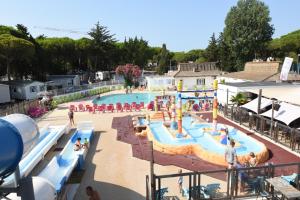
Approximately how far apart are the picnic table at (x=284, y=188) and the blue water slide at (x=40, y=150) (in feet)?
23.6

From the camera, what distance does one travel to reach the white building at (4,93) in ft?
103

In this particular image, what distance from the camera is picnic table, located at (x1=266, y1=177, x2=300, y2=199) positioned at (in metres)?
7.14

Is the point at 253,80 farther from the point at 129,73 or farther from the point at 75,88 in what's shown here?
the point at 75,88

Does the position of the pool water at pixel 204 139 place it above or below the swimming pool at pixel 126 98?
above

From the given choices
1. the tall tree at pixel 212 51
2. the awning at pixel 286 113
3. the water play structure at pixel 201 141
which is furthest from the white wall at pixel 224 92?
the tall tree at pixel 212 51

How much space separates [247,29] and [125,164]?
1622 inches

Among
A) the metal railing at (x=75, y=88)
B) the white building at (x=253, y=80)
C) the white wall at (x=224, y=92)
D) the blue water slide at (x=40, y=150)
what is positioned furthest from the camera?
the metal railing at (x=75, y=88)

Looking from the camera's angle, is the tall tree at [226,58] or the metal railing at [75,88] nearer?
the metal railing at [75,88]

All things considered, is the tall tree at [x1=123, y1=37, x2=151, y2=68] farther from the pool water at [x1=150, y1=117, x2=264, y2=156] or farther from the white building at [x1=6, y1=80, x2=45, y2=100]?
the pool water at [x1=150, y1=117, x2=264, y2=156]

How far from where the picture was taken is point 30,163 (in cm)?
1147

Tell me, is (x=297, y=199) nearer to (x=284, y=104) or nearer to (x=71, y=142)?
(x=284, y=104)

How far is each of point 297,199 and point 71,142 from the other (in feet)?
36.4

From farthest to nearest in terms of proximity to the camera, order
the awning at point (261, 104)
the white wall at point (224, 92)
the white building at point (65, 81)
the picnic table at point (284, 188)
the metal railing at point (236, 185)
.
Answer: the white building at point (65, 81)
the white wall at point (224, 92)
the awning at point (261, 104)
the metal railing at point (236, 185)
the picnic table at point (284, 188)

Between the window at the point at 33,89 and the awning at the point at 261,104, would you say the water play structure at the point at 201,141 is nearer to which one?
the awning at the point at 261,104
